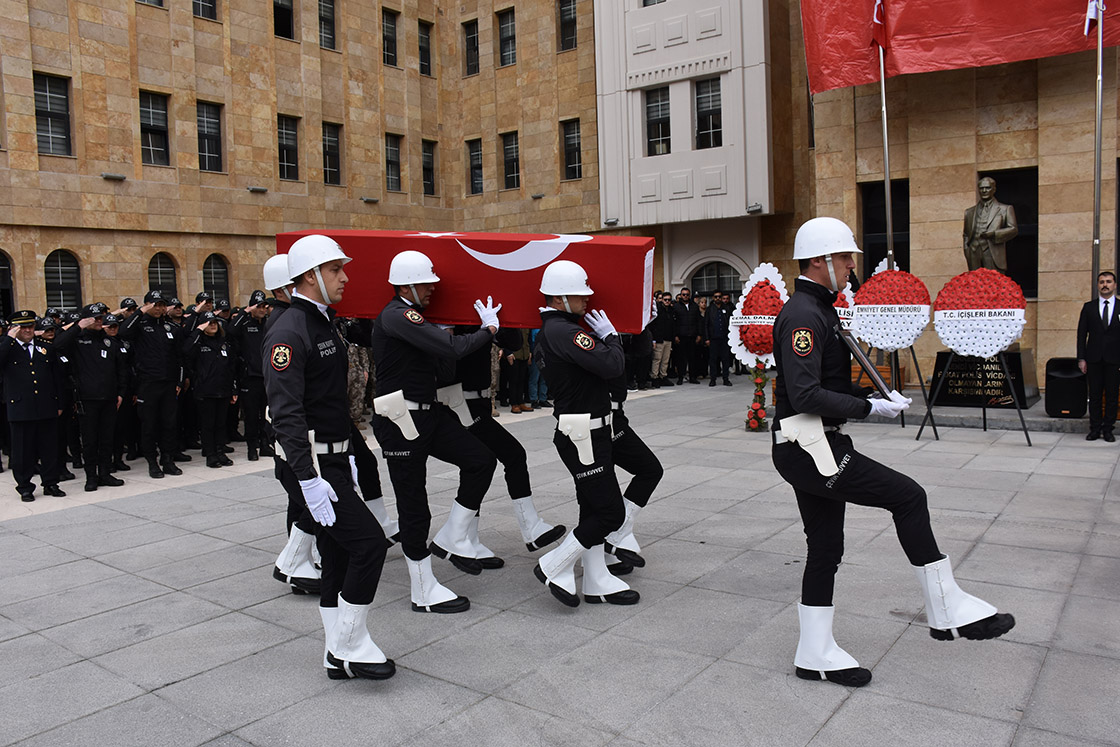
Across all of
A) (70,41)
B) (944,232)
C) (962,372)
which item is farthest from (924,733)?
(70,41)

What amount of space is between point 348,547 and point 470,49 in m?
26.1

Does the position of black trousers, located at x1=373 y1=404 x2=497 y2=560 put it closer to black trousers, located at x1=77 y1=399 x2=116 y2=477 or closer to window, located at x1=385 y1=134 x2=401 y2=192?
black trousers, located at x1=77 y1=399 x2=116 y2=477

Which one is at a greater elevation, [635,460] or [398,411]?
[398,411]

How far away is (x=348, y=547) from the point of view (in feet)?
13.8

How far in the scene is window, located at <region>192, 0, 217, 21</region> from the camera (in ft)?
70.4

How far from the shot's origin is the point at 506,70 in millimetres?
26672

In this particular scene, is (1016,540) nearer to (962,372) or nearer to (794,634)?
(794,634)

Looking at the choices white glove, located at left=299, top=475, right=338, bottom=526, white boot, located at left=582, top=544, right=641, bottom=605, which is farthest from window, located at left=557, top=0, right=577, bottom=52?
white glove, located at left=299, top=475, right=338, bottom=526

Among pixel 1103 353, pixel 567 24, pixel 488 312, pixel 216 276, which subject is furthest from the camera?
pixel 567 24

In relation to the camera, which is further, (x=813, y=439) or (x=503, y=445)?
(x=503, y=445)

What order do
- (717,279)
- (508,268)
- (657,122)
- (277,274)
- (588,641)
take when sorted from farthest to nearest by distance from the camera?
(717,279)
(657,122)
(508,268)
(277,274)
(588,641)

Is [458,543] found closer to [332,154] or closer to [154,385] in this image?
[154,385]

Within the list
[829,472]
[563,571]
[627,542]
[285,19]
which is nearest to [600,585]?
[563,571]

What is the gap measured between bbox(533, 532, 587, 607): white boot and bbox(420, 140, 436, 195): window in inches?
936
